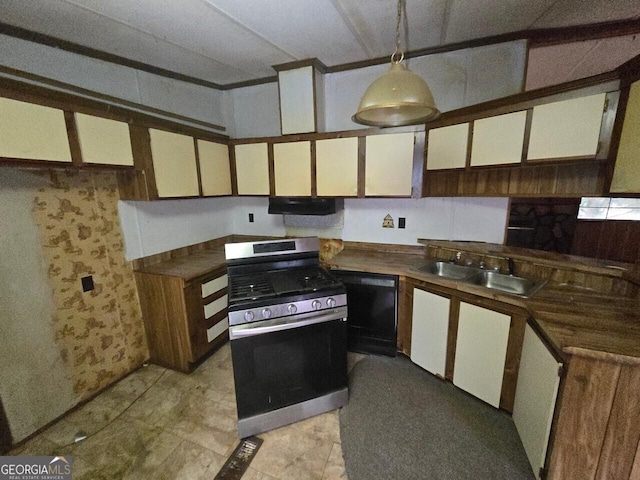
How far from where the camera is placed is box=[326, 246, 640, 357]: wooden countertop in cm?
117

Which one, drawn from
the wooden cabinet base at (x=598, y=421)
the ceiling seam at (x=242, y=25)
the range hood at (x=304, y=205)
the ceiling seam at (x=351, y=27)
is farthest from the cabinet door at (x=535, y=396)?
the ceiling seam at (x=242, y=25)

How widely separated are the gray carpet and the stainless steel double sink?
2.94 ft

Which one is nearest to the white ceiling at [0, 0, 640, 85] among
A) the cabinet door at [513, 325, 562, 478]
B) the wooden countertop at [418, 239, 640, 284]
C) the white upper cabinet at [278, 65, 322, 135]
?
the white upper cabinet at [278, 65, 322, 135]

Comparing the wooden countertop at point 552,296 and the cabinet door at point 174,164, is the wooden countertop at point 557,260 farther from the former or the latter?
the cabinet door at point 174,164

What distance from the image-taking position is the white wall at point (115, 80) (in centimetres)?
170

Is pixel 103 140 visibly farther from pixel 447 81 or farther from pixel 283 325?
pixel 447 81

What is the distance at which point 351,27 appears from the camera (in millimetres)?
1935

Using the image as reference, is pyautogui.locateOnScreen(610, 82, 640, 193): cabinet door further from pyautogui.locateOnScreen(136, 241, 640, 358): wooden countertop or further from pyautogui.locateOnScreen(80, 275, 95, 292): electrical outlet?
pyautogui.locateOnScreen(80, 275, 95, 292): electrical outlet

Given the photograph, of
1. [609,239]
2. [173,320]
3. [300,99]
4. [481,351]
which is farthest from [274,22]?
[609,239]

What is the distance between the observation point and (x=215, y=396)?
2.12 meters

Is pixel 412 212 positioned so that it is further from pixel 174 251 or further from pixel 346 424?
pixel 174 251

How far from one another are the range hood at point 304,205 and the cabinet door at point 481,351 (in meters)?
1.51

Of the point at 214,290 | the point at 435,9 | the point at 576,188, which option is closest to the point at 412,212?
the point at 576,188

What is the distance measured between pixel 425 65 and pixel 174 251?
307 cm
